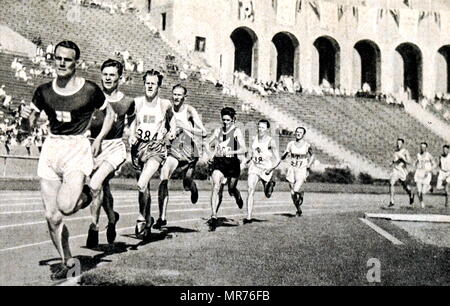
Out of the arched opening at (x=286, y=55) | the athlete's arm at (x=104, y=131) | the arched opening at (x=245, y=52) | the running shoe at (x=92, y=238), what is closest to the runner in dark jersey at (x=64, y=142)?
the athlete's arm at (x=104, y=131)

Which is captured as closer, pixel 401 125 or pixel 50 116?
pixel 50 116

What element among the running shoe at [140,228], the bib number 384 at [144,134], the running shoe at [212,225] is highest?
the bib number 384 at [144,134]

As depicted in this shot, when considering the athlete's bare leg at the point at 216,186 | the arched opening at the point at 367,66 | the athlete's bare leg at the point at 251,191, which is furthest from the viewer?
the arched opening at the point at 367,66

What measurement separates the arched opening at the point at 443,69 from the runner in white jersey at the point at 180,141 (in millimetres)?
34179

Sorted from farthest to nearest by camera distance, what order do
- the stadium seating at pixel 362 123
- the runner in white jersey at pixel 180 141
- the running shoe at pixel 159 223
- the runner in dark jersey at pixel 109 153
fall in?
the stadium seating at pixel 362 123 < the running shoe at pixel 159 223 < the runner in white jersey at pixel 180 141 < the runner in dark jersey at pixel 109 153

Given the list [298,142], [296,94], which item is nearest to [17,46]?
[298,142]

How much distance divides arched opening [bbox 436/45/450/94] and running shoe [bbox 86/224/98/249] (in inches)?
1425

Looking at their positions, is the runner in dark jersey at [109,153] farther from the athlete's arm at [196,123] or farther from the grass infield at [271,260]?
the athlete's arm at [196,123]

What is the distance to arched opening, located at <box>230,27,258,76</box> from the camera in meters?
35.9

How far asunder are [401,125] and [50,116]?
23258 mm

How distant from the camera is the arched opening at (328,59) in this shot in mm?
38094

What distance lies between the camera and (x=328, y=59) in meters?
39.3

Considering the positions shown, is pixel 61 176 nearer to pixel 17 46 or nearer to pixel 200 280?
pixel 200 280
